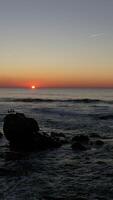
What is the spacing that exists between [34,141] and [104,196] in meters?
10.00

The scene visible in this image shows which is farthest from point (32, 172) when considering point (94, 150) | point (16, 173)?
point (94, 150)

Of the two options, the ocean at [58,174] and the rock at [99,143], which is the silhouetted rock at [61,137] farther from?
the rock at [99,143]

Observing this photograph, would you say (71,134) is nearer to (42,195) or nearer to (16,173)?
(16,173)

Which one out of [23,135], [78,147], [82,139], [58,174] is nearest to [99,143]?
[82,139]

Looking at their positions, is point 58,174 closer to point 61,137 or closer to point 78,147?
point 78,147

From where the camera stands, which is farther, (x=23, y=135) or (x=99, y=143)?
(x=99, y=143)

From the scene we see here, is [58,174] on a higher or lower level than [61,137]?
lower

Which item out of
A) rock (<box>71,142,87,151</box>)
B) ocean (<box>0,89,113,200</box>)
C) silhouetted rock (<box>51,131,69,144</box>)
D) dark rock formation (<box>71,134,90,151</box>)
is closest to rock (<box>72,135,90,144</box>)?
dark rock formation (<box>71,134,90,151</box>)

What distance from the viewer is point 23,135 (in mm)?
22203

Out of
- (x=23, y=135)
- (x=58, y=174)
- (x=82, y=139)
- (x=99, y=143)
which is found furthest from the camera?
(x=82, y=139)

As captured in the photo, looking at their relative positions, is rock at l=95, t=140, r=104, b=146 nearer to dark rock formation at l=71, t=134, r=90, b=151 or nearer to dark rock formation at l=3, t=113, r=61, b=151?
dark rock formation at l=71, t=134, r=90, b=151

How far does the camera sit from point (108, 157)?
19.2m

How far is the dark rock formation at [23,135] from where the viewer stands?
22.0 metres

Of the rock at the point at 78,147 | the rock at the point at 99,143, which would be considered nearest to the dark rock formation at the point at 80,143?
the rock at the point at 78,147
